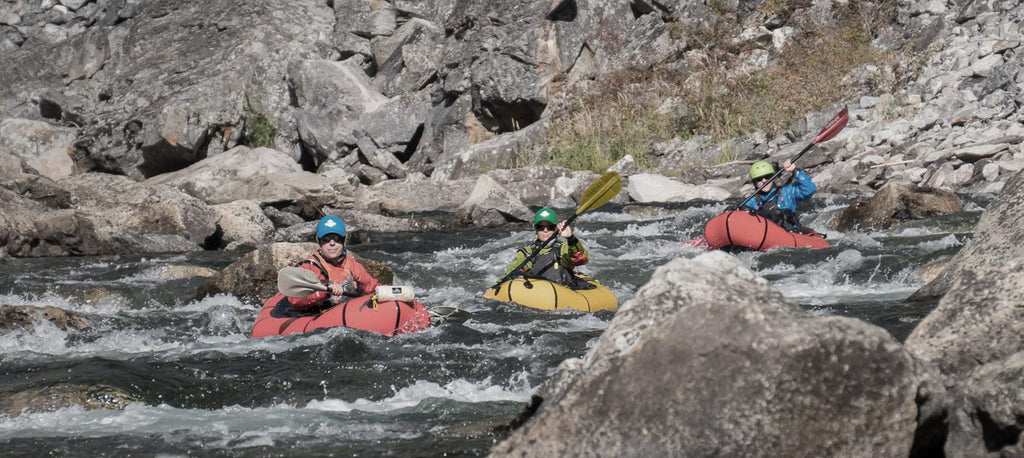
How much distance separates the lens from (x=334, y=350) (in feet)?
18.6

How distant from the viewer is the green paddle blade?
626cm

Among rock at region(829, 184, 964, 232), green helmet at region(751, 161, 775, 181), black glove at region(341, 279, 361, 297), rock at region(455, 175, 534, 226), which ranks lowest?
rock at region(455, 175, 534, 226)

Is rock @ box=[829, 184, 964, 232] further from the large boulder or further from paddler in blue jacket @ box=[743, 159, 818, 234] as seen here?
the large boulder

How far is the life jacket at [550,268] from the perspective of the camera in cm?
761

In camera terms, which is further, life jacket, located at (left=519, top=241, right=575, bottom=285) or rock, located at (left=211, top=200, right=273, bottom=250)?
rock, located at (left=211, top=200, right=273, bottom=250)

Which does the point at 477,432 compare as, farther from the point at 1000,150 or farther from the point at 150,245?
the point at 1000,150

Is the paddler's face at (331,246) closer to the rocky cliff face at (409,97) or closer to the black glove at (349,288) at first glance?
the black glove at (349,288)

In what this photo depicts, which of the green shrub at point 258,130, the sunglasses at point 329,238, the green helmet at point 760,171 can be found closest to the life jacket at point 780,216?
the green helmet at point 760,171

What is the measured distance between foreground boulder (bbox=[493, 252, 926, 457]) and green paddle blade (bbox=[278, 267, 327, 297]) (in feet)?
11.8

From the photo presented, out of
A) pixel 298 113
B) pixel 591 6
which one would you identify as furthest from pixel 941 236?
pixel 298 113

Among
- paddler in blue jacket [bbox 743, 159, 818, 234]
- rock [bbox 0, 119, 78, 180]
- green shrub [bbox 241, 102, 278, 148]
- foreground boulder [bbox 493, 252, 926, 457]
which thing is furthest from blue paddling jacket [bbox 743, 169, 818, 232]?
rock [bbox 0, 119, 78, 180]

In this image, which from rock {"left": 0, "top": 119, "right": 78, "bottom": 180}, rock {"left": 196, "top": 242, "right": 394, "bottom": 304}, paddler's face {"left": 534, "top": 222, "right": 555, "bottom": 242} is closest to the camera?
paddler's face {"left": 534, "top": 222, "right": 555, "bottom": 242}

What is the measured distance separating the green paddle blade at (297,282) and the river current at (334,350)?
298 mm

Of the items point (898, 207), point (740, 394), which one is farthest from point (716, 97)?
point (740, 394)
